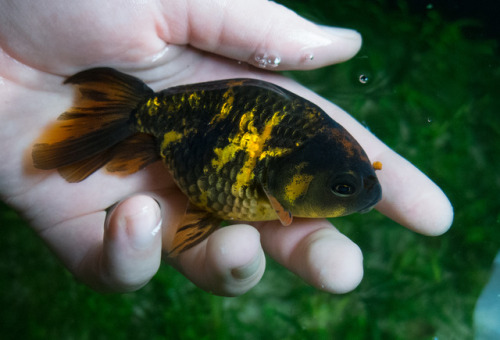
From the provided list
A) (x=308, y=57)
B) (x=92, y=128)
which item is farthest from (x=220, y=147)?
(x=308, y=57)

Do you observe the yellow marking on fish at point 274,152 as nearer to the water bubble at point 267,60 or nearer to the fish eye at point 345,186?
the fish eye at point 345,186

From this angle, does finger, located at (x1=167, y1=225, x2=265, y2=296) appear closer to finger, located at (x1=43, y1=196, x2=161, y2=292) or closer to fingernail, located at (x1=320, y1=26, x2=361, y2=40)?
finger, located at (x1=43, y1=196, x2=161, y2=292)

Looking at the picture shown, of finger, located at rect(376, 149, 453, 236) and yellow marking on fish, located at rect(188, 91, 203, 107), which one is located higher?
yellow marking on fish, located at rect(188, 91, 203, 107)

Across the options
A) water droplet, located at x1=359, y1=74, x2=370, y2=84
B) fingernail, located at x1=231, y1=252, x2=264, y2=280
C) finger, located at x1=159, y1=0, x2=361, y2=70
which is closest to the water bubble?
finger, located at x1=159, y1=0, x2=361, y2=70

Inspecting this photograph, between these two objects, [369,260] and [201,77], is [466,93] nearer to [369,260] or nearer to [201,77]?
[369,260]

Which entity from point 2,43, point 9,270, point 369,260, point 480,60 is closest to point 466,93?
point 480,60

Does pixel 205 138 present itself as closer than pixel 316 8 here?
Yes

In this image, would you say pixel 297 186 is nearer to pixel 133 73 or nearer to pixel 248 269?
pixel 248 269
